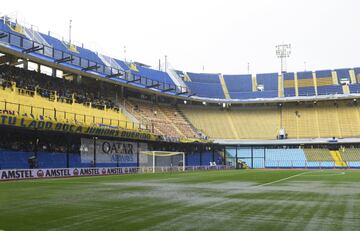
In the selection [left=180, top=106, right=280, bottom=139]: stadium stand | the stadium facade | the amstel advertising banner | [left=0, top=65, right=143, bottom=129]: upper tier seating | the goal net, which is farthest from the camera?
[left=180, top=106, right=280, bottom=139]: stadium stand

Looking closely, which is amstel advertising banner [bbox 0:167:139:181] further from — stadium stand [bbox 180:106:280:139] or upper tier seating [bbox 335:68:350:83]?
upper tier seating [bbox 335:68:350:83]

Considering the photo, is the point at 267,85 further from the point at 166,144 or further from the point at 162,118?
the point at 166,144

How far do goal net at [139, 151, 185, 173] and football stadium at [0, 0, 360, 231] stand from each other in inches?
8.8

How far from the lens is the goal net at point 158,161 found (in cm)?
5309

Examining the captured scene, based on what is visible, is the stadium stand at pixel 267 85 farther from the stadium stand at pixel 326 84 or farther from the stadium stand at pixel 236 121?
the stadium stand at pixel 326 84

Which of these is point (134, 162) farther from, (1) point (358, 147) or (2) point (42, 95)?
(1) point (358, 147)

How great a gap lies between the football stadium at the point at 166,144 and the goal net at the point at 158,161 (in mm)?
224

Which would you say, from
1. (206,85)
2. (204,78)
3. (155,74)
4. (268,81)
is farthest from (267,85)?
(155,74)

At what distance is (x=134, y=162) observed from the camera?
5281 cm

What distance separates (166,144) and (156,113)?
12743mm

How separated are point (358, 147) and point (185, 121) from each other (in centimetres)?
3221

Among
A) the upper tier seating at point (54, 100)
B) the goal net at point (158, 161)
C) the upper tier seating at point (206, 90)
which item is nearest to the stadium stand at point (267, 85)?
the upper tier seating at point (206, 90)

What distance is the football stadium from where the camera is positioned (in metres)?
12.2

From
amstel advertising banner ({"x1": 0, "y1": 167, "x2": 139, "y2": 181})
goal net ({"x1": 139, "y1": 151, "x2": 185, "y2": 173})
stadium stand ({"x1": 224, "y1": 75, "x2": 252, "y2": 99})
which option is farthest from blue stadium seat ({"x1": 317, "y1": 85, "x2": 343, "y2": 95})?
amstel advertising banner ({"x1": 0, "y1": 167, "x2": 139, "y2": 181})
